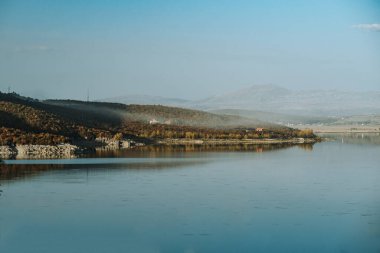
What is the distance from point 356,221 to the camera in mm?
14500

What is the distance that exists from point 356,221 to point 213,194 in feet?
16.1

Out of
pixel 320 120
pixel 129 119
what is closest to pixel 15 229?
pixel 129 119

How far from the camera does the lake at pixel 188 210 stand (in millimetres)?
12484

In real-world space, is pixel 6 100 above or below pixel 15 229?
above

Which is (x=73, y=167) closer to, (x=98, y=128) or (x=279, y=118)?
(x=98, y=128)

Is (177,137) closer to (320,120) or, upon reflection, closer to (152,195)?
(152,195)

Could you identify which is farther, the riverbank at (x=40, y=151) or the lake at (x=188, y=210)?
the riverbank at (x=40, y=151)

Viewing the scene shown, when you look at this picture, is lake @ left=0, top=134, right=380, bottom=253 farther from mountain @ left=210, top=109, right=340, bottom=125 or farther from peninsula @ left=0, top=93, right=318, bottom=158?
mountain @ left=210, top=109, right=340, bottom=125

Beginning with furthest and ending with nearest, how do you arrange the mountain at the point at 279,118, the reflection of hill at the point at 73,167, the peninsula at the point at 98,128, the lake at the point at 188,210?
the mountain at the point at 279,118 < the peninsula at the point at 98,128 < the reflection of hill at the point at 73,167 < the lake at the point at 188,210

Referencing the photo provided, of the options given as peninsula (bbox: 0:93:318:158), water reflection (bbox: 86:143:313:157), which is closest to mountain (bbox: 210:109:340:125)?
peninsula (bbox: 0:93:318:158)

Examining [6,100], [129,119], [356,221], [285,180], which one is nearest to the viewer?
[356,221]

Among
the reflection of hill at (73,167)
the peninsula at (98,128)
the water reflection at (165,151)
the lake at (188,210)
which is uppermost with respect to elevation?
the peninsula at (98,128)

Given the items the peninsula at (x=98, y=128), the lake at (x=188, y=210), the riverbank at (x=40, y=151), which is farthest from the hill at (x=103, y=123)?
the lake at (x=188, y=210)

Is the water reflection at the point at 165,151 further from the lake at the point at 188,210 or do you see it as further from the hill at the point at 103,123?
the lake at the point at 188,210
